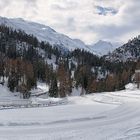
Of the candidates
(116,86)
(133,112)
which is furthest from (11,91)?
(133,112)

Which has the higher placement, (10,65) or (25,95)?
(10,65)

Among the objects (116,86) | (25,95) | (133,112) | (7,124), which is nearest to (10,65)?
(25,95)

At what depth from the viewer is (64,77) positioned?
154000 mm

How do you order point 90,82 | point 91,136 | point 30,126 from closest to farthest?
point 91,136, point 30,126, point 90,82

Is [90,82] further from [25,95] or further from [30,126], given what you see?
[30,126]

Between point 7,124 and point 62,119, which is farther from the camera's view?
point 62,119

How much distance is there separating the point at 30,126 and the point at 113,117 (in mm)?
14230

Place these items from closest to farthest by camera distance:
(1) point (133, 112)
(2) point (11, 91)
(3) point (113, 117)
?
(3) point (113, 117)
(1) point (133, 112)
(2) point (11, 91)

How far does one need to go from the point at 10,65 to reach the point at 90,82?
37213 mm

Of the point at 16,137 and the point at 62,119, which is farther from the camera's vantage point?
the point at 62,119

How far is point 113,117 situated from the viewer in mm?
51375

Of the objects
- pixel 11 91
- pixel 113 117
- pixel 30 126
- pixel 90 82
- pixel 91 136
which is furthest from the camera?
pixel 90 82

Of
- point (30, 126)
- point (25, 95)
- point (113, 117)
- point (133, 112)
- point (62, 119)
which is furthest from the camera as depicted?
point (25, 95)

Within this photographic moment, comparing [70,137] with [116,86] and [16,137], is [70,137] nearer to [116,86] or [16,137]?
[16,137]
